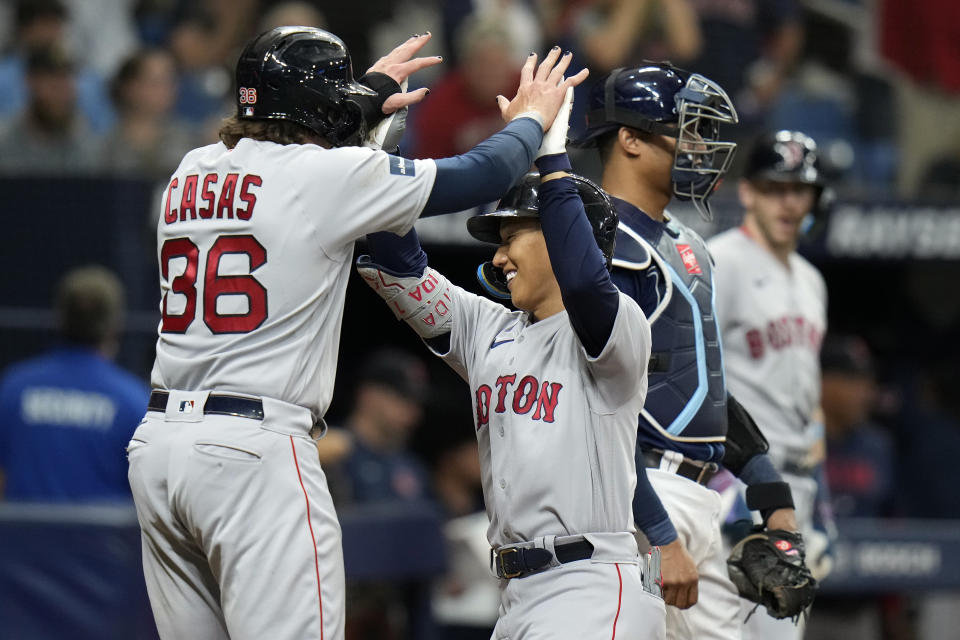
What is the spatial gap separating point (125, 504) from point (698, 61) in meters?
4.65

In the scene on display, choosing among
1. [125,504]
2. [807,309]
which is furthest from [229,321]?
[125,504]

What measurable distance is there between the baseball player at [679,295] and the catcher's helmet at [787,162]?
1.14 metres

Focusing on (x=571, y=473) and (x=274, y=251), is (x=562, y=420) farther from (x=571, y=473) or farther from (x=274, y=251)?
(x=274, y=251)

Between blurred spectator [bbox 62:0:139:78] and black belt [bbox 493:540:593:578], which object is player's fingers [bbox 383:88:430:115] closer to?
black belt [bbox 493:540:593:578]

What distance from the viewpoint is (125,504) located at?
567 cm

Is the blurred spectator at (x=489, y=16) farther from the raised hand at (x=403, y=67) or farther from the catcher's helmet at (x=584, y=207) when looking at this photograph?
the catcher's helmet at (x=584, y=207)

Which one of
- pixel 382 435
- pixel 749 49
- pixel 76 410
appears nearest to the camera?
pixel 76 410

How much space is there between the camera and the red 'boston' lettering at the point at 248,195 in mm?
3072

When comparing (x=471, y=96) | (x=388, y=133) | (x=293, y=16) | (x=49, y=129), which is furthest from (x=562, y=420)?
(x=293, y=16)

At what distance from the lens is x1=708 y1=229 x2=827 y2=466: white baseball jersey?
15.5ft

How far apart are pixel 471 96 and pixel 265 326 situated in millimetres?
5036

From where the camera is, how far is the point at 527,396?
10.3 feet

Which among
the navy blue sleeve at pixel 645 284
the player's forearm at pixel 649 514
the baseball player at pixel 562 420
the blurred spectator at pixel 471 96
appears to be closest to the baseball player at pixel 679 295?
the navy blue sleeve at pixel 645 284

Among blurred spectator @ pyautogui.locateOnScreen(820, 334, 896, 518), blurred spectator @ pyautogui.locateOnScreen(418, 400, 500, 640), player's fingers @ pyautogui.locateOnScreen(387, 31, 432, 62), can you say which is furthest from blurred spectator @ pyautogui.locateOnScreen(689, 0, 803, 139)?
player's fingers @ pyautogui.locateOnScreen(387, 31, 432, 62)
